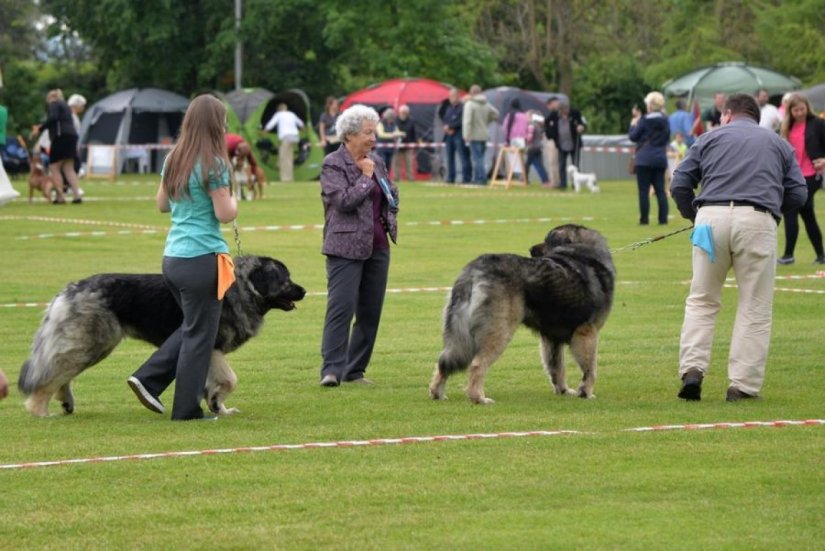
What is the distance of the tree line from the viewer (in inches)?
2028

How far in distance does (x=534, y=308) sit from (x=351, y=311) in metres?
1.56

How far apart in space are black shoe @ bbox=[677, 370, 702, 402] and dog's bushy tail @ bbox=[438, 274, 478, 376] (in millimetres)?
1344

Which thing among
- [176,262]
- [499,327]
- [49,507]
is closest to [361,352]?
[499,327]

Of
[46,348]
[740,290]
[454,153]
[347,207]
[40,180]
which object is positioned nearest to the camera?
[46,348]

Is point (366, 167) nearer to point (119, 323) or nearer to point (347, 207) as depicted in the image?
point (347, 207)

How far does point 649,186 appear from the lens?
24.3 meters

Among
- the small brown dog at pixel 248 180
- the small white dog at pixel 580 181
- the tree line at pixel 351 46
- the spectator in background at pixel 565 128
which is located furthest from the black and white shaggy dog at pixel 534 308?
the tree line at pixel 351 46

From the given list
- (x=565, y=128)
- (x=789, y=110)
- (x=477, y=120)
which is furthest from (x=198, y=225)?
(x=477, y=120)

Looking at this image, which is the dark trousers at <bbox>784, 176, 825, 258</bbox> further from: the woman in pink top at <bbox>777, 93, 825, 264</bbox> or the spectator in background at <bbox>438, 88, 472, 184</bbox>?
the spectator in background at <bbox>438, 88, 472, 184</bbox>

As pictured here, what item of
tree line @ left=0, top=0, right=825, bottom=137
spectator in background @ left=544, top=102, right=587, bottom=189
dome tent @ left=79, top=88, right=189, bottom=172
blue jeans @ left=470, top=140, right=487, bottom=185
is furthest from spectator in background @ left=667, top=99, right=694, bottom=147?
dome tent @ left=79, top=88, right=189, bottom=172

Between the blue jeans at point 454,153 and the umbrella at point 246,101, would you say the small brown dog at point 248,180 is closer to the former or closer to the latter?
the blue jeans at point 454,153

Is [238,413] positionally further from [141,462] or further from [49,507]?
[49,507]

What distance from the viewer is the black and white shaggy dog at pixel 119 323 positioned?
927 centimetres

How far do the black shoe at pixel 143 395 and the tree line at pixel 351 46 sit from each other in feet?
138
